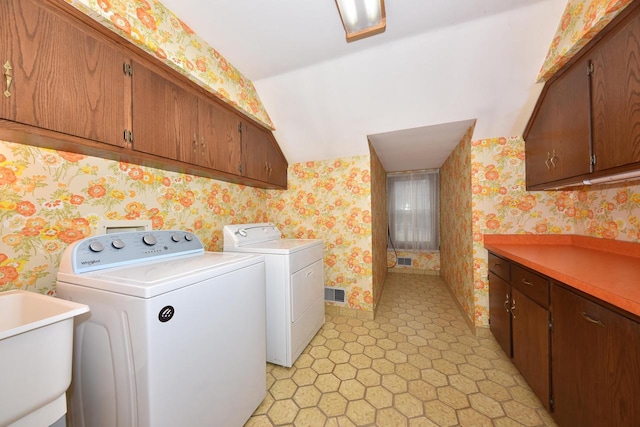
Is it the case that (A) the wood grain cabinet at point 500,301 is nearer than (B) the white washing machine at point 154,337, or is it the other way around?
(B) the white washing machine at point 154,337

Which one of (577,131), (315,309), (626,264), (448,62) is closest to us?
(626,264)

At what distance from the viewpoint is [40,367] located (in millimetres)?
646

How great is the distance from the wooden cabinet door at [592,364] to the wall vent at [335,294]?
1.73m

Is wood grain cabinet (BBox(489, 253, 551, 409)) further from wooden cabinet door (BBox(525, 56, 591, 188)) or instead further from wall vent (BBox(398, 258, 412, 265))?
wall vent (BBox(398, 258, 412, 265))

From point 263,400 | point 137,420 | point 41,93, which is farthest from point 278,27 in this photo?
point 263,400

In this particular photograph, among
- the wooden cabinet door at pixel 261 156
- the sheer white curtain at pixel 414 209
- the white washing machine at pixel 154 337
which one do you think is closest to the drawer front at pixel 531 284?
the white washing machine at pixel 154 337

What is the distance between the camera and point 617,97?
3.56 ft

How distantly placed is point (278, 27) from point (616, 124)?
1916 mm

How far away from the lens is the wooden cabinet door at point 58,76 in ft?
2.60

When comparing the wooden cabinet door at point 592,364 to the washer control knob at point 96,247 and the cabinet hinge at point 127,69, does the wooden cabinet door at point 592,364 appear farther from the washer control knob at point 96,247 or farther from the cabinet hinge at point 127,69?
the cabinet hinge at point 127,69

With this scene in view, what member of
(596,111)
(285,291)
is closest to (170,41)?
(285,291)

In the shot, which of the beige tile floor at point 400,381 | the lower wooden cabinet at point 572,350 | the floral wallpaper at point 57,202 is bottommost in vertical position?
the beige tile floor at point 400,381

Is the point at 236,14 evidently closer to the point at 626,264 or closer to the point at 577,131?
the point at 577,131

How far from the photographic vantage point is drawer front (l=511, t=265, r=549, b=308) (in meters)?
1.23
